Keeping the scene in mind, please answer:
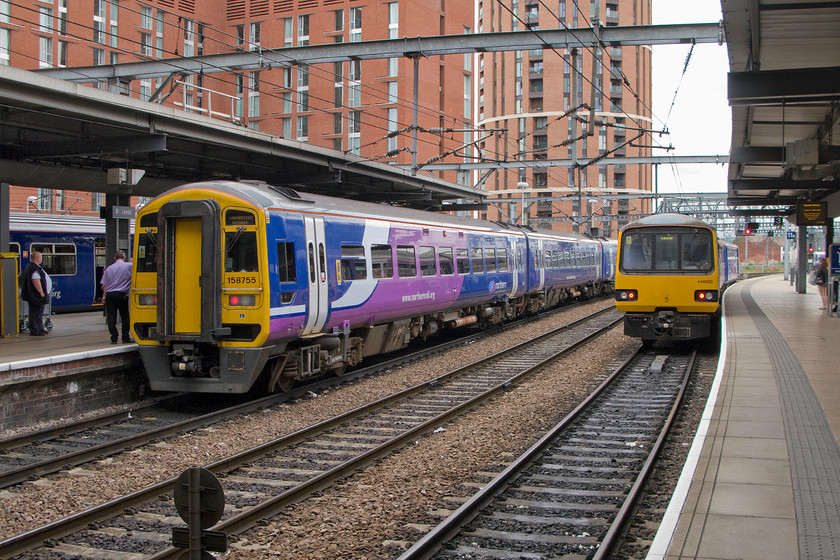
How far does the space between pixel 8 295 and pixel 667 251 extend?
478 inches

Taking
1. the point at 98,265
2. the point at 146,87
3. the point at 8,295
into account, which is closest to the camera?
the point at 8,295

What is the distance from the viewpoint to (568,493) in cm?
714

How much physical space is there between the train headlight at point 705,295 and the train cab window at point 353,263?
22.1 ft

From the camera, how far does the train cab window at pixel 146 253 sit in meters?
11.1

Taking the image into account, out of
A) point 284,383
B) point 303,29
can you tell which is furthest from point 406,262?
point 303,29

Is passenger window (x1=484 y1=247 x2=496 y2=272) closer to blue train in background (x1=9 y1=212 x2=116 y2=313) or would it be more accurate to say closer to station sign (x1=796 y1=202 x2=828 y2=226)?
blue train in background (x1=9 y1=212 x2=116 y2=313)

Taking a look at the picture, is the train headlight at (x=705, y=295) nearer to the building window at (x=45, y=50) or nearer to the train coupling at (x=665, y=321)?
the train coupling at (x=665, y=321)

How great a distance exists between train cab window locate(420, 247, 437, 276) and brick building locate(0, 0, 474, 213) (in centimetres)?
3217

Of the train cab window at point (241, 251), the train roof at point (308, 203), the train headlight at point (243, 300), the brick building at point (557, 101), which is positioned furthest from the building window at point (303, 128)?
the train headlight at point (243, 300)

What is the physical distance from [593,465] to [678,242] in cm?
903

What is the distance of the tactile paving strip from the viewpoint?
206 inches

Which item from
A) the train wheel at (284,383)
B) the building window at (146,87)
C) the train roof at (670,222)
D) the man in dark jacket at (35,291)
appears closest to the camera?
the train wheel at (284,383)

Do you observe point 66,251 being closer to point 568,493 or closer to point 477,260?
point 477,260

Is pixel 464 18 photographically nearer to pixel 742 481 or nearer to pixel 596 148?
pixel 596 148
